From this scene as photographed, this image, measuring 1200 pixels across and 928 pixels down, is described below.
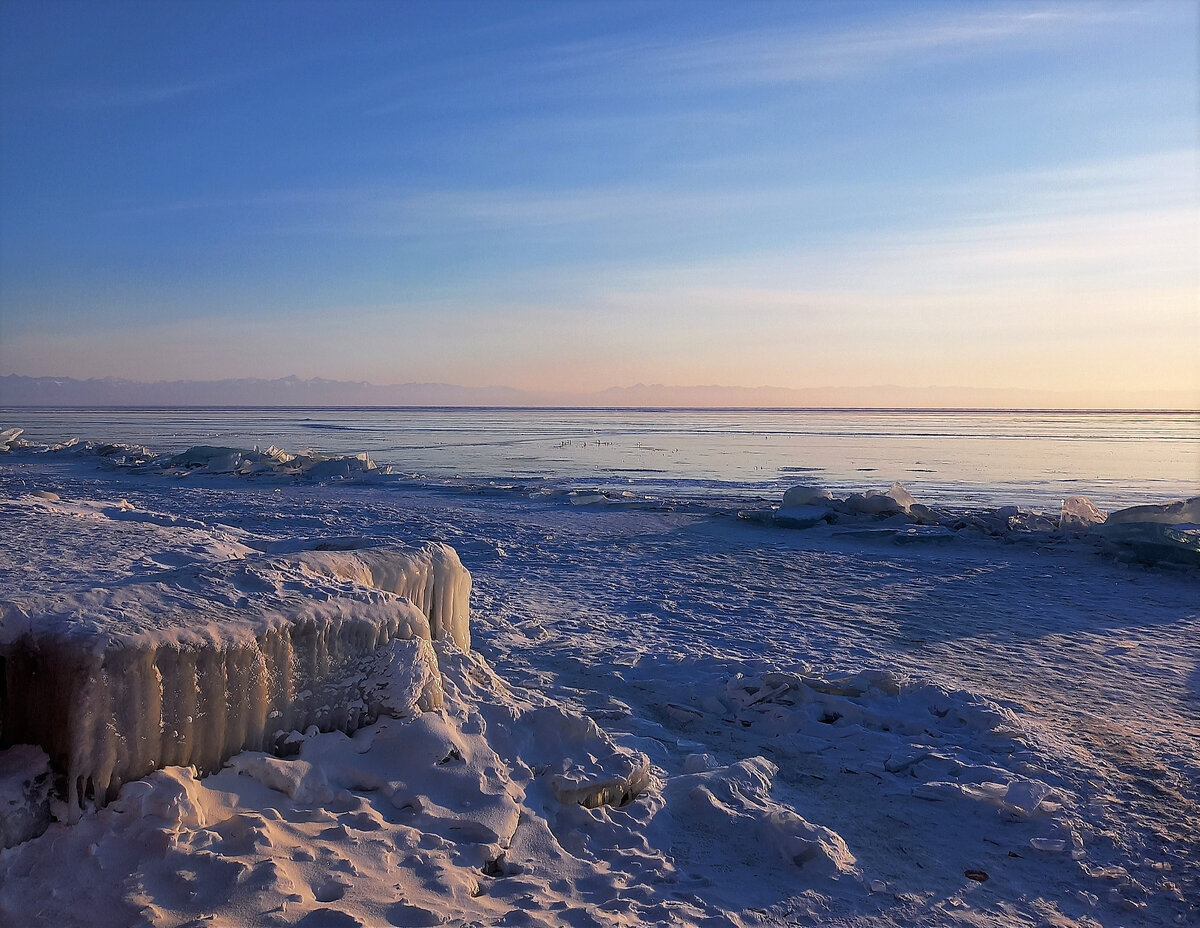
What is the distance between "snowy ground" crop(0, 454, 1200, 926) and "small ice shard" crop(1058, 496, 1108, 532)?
323cm

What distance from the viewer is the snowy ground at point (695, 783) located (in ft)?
7.95

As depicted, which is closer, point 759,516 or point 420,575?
point 420,575

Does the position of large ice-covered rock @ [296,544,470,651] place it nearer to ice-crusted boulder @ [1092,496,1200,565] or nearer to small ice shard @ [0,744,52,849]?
small ice shard @ [0,744,52,849]

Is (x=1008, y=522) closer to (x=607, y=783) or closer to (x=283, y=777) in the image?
(x=607, y=783)

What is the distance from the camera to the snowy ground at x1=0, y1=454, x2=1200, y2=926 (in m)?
2.42

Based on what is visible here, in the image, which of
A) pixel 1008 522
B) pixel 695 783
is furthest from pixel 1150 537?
pixel 695 783

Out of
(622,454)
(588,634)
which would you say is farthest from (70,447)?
(588,634)

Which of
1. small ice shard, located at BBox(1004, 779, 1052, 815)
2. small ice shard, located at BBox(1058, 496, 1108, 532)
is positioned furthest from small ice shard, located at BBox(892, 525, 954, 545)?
small ice shard, located at BBox(1004, 779, 1052, 815)

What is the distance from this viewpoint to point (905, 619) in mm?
6801

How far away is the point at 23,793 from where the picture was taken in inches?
92.8

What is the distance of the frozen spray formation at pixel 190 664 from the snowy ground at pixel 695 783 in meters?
0.12

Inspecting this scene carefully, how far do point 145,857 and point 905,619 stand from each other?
588cm

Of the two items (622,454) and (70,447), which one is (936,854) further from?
A: (70,447)

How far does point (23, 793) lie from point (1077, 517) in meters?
11.3
